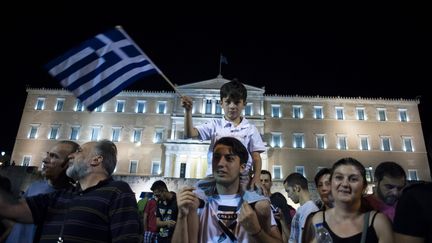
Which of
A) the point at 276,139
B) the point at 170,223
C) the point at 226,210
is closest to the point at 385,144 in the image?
the point at 276,139

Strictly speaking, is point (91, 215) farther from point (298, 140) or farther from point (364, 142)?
point (364, 142)

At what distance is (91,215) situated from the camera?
3297mm

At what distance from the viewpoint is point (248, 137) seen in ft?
14.5

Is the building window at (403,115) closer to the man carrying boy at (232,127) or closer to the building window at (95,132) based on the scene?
the building window at (95,132)

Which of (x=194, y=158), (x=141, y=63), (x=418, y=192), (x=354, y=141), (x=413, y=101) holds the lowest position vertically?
(x=418, y=192)

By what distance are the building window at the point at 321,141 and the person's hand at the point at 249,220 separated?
131ft

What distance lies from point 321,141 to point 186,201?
4068cm

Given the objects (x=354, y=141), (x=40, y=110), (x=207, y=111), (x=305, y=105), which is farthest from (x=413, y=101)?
(x=40, y=110)

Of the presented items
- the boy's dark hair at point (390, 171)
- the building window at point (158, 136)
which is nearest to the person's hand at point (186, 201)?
the boy's dark hair at point (390, 171)

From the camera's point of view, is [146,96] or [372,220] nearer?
[372,220]

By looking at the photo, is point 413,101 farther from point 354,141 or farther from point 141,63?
point 141,63

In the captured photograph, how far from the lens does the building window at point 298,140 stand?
134ft

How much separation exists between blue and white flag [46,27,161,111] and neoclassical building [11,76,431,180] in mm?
33664

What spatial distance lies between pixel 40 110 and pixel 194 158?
22189 mm
